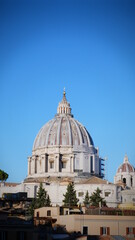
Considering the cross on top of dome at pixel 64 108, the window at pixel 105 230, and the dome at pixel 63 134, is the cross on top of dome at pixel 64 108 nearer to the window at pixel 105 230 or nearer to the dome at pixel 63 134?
the dome at pixel 63 134

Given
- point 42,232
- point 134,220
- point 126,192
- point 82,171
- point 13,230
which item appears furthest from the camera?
point 82,171

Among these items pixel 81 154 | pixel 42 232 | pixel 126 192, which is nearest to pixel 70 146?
pixel 81 154

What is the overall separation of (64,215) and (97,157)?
262 ft

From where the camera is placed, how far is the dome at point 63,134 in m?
126

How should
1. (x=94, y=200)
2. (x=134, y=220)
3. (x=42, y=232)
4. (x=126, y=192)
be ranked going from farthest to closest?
(x=126, y=192)
(x=94, y=200)
(x=134, y=220)
(x=42, y=232)

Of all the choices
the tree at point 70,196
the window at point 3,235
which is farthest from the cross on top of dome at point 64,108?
the window at point 3,235

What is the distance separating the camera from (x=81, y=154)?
123500 millimetres

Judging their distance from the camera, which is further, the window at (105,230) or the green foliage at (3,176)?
the green foliage at (3,176)

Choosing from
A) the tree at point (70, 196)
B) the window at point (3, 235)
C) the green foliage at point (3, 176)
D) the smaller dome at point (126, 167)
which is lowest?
the window at point (3, 235)

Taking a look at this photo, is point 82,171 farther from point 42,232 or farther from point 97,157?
point 42,232

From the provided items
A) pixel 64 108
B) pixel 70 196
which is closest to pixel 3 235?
pixel 70 196

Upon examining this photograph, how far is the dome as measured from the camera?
414 ft

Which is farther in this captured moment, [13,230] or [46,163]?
[46,163]

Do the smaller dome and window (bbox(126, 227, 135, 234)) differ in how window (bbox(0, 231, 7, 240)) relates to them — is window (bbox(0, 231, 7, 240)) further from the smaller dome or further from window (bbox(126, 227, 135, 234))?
the smaller dome
